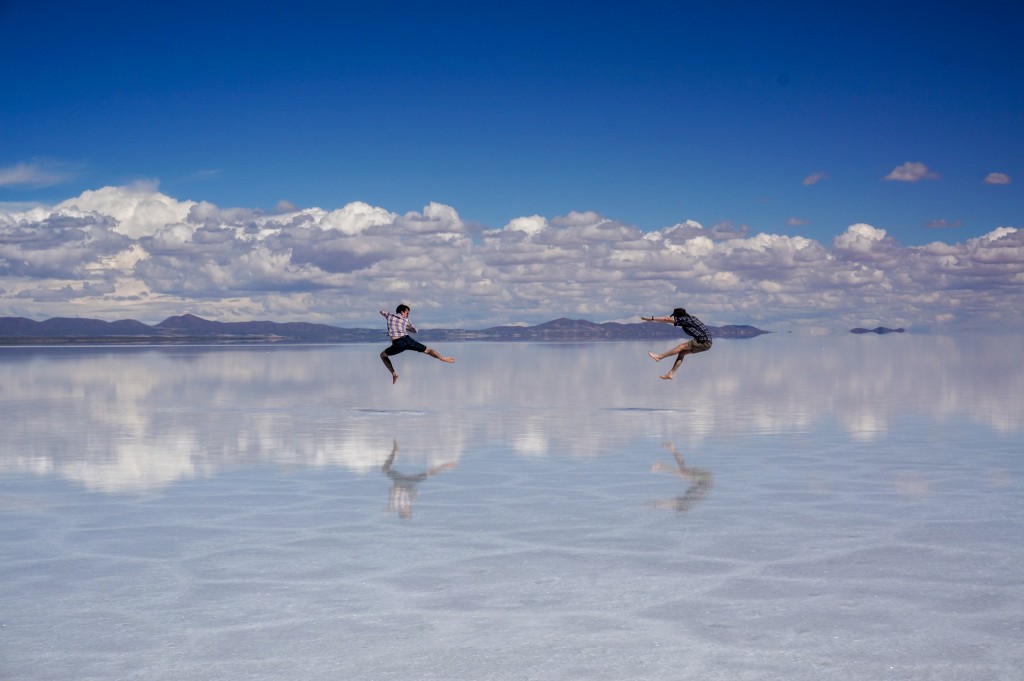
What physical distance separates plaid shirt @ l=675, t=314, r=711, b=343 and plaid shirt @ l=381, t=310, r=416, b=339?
6508 mm

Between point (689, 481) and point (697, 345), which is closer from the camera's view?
point (689, 481)

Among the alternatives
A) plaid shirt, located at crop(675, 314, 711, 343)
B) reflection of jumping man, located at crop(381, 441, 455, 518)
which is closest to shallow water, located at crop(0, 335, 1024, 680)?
reflection of jumping man, located at crop(381, 441, 455, 518)

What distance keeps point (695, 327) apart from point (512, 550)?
16.1 metres

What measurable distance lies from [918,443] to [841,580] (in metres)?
9.41

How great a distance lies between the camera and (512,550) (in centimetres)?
889

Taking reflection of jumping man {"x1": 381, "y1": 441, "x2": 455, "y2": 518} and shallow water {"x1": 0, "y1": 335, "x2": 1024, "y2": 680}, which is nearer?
shallow water {"x1": 0, "y1": 335, "x2": 1024, "y2": 680}

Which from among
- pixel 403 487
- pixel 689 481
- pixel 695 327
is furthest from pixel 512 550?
pixel 695 327

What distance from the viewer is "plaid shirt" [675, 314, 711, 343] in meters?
24.2

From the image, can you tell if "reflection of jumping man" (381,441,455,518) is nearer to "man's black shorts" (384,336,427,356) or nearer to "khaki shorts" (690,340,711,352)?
"man's black shorts" (384,336,427,356)

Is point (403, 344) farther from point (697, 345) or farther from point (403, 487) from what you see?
point (403, 487)

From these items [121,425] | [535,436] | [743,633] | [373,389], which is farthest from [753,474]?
[373,389]

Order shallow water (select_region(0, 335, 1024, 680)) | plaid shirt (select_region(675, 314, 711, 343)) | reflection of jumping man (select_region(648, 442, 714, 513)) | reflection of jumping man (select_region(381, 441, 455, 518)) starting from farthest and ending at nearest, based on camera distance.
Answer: plaid shirt (select_region(675, 314, 711, 343)) → reflection of jumping man (select_region(648, 442, 714, 513)) → reflection of jumping man (select_region(381, 441, 455, 518)) → shallow water (select_region(0, 335, 1024, 680))

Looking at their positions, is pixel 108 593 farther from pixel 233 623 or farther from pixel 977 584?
pixel 977 584

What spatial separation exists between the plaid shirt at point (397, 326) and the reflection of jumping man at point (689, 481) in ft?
35.4
